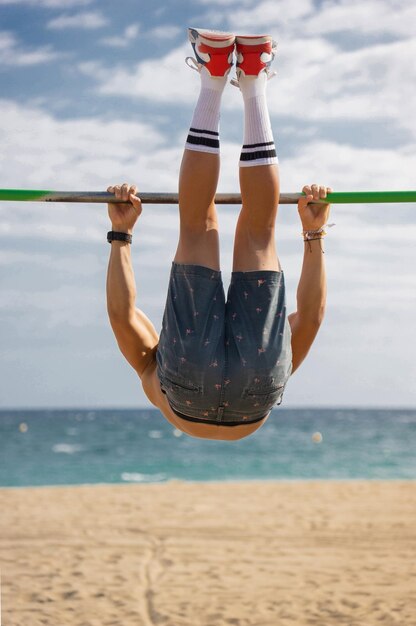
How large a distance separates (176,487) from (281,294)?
13.4m

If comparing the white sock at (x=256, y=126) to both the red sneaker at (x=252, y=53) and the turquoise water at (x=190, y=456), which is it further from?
the turquoise water at (x=190, y=456)

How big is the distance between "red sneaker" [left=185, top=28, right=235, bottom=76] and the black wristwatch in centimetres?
79

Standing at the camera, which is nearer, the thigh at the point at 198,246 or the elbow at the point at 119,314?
the thigh at the point at 198,246

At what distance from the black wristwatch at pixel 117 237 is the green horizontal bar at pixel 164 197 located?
16 cm

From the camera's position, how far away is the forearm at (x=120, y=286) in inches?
139

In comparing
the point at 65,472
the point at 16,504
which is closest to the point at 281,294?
the point at 16,504

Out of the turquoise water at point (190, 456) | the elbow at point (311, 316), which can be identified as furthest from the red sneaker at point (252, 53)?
the turquoise water at point (190, 456)

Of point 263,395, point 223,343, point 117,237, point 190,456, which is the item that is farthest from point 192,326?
point 190,456

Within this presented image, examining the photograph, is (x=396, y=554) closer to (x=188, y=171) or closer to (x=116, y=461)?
(x=188, y=171)

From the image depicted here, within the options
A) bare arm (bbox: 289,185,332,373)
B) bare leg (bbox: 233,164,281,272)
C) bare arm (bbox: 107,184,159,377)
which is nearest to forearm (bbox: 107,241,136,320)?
bare arm (bbox: 107,184,159,377)

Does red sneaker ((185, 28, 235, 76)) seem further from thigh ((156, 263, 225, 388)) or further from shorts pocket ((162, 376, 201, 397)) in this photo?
shorts pocket ((162, 376, 201, 397))

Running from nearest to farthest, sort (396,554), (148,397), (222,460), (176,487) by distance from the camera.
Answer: (148,397), (396,554), (176,487), (222,460)

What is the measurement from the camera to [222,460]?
1085 inches

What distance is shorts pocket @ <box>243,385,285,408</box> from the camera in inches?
127
